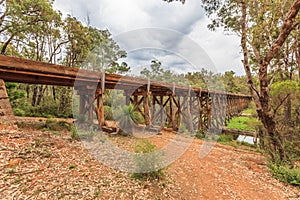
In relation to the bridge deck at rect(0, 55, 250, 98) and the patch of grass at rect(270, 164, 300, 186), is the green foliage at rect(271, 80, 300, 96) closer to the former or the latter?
the patch of grass at rect(270, 164, 300, 186)

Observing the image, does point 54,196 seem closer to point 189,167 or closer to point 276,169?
point 189,167

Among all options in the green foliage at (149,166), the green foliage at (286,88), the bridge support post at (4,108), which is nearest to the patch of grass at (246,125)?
the green foliage at (286,88)

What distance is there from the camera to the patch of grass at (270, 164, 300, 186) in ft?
12.6

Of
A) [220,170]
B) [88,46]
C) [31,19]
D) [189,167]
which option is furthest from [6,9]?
[220,170]

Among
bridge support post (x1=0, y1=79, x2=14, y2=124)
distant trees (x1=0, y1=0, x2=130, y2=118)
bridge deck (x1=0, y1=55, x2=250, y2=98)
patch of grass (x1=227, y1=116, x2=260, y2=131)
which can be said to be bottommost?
patch of grass (x1=227, y1=116, x2=260, y2=131)

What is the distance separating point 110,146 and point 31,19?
10997 mm

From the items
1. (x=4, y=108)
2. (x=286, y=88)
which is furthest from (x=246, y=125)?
(x=4, y=108)

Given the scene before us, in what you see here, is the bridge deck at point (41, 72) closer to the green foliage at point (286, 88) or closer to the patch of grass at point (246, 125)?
the green foliage at point (286, 88)

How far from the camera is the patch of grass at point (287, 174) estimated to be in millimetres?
3854

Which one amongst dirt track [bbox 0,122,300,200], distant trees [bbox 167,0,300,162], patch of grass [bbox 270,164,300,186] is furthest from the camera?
distant trees [bbox 167,0,300,162]

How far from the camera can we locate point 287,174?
404 centimetres

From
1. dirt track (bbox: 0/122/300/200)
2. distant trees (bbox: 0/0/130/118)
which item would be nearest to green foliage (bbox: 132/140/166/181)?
dirt track (bbox: 0/122/300/200)

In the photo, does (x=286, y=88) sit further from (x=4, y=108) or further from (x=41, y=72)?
(x=4, y=108)

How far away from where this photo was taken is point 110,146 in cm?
449
